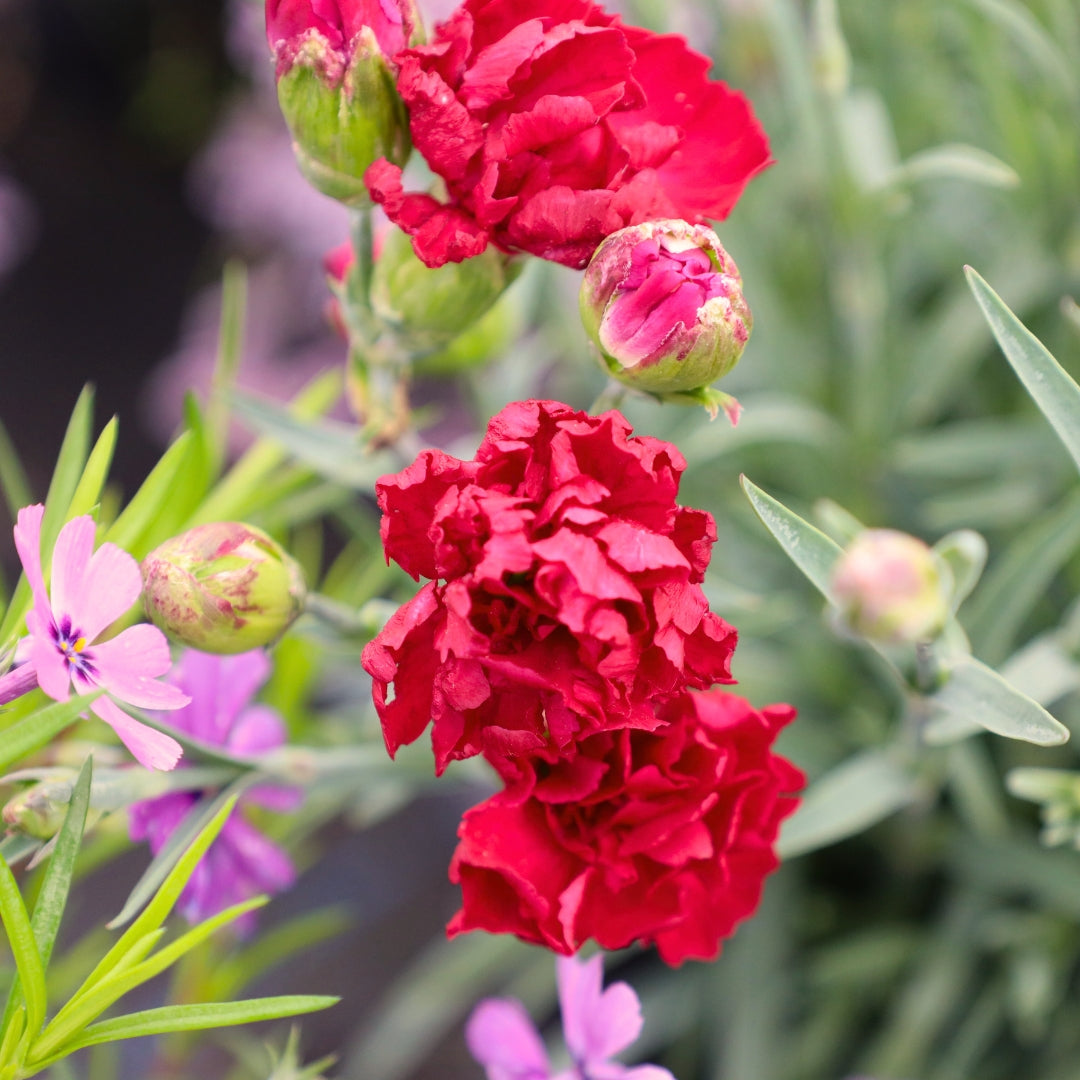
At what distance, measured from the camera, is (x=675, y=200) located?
36cm

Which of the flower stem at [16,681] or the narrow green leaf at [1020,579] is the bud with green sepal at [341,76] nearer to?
the flower stem at [16,681]

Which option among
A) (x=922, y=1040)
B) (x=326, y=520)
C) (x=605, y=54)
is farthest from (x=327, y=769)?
(x=326, y=520)

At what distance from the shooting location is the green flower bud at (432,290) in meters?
0.39

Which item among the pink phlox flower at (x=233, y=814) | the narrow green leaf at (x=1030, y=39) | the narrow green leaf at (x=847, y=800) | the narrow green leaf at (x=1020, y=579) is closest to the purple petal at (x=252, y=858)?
the pink phlox flower at (x=233, y=814)

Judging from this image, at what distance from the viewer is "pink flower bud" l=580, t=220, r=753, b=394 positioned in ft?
1.07

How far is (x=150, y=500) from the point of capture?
16.9 inches

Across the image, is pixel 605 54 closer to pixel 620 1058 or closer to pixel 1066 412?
pixel 1066 412

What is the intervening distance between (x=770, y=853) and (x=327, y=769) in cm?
23

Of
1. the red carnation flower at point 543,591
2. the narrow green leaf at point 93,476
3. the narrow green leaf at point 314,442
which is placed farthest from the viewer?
the narrow green leaf at point 314,442

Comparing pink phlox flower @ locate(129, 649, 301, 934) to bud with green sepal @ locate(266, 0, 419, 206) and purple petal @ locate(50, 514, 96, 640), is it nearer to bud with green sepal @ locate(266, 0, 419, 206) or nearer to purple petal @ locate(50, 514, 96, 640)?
purple petal @ locate(50, 514, 96, 640)

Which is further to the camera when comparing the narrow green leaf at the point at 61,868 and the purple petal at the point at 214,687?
the purple petal at the point at 214,687

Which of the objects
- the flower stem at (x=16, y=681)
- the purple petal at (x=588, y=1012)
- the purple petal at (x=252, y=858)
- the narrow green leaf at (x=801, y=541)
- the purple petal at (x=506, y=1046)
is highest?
the narrow green leaf at (x=801, y=541)

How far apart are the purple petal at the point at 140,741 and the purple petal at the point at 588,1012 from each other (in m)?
0.16

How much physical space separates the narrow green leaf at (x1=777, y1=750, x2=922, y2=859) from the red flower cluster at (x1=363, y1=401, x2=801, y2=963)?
4.8 inches
